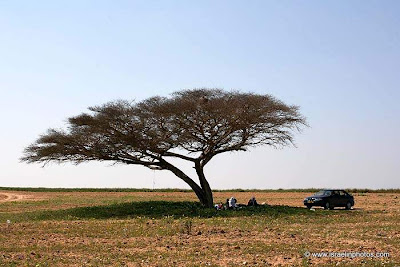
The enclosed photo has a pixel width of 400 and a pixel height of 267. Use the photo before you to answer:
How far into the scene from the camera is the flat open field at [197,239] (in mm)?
15836

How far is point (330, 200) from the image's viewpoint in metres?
40.1

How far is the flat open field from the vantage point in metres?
15.8

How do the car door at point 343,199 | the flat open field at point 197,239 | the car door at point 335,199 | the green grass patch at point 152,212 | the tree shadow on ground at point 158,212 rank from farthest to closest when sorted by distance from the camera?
the car door at point 343,199 < the car door at point 335,199 < the tree shadow on ground at point 158,212 < the green grass patch at point 152,212 < the flat open field at point 197,239

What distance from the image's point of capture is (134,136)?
3425 cm

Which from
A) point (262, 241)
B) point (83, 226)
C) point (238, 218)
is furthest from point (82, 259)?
point (238, 218)

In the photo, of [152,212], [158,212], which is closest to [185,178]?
[158,212]

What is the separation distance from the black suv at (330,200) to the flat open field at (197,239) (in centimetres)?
654

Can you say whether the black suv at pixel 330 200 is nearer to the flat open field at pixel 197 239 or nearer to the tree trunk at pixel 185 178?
the flat open field at pixel 197 239

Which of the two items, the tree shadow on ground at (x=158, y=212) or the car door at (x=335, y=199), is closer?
the tree shadow on ground at (x=158, y=212)

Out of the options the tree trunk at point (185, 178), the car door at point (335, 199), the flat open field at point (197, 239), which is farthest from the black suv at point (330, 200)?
the tree trunk at point (185, 178)

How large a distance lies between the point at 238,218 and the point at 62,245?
38.8ft

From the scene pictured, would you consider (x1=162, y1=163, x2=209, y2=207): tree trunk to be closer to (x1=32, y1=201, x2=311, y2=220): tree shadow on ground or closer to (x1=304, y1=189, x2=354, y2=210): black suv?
(x1=32, y1=201, x2=311, y2=220): tree shadow on ground

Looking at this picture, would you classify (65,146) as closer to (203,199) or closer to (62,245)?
(203,199)

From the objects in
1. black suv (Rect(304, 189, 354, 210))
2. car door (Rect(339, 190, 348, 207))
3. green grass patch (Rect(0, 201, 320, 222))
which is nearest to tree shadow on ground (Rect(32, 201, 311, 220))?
green grass patch (Rect(0, 201, 320, 222))
